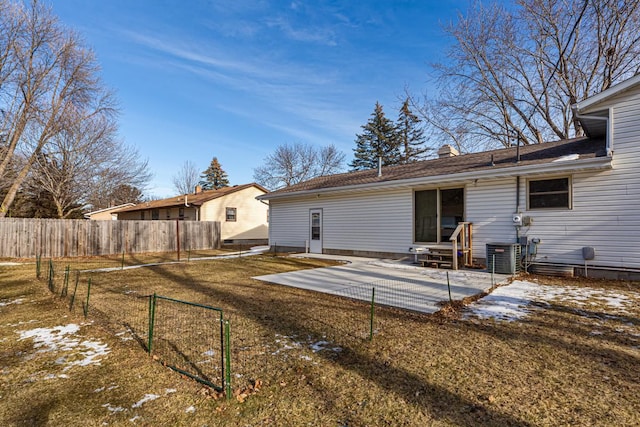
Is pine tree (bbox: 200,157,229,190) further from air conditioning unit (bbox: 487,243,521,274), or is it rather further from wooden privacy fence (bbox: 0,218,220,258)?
air conditioning unit (bbox: 487,243,521,274)

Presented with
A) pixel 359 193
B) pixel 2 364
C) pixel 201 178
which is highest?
pixel 201 178

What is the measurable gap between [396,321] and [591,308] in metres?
3.31

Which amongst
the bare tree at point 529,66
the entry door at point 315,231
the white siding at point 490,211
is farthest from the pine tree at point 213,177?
the white siding at point 490,211

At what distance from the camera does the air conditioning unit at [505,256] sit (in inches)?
309

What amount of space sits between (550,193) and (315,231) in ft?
27.7

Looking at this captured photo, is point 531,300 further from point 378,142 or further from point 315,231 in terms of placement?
point 378,142

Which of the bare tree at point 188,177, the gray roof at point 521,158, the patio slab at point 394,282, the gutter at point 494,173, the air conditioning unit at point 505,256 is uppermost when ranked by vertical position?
the bare tree at point 188,177

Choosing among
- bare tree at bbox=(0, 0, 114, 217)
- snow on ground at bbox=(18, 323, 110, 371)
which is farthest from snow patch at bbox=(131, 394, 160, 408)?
bare tree at bbox=(0, 0, 114, 217)

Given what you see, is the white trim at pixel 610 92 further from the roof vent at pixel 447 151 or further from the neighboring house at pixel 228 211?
the neighboring house at pixel 228 211

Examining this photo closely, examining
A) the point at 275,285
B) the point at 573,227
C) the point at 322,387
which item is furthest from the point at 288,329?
the point at 573,227

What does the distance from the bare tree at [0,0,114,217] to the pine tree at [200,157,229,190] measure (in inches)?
1049

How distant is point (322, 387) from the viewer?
2.67m

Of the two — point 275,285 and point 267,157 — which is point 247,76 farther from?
point 267,157

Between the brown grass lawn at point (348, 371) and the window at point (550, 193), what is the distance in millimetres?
3376
